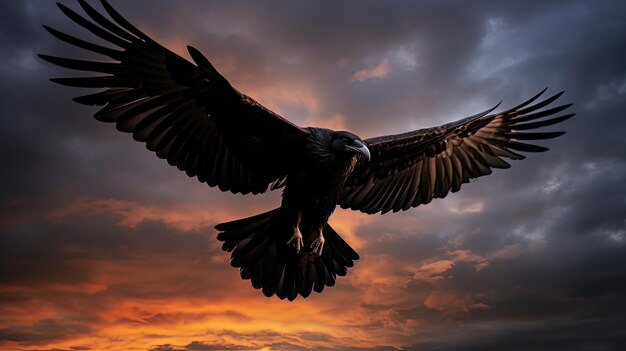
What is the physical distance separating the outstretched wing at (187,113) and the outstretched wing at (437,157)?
1209 mm

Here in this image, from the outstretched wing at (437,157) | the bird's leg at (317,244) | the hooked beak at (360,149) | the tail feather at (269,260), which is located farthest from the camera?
the outstretched wing at (437,157)

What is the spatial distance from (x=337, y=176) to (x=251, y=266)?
143cm

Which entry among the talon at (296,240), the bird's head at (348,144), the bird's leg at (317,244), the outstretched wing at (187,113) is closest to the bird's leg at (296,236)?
the talon at (296,240)

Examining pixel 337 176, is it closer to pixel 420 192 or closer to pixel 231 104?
pixel 231 104

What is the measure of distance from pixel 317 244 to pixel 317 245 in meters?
0.01

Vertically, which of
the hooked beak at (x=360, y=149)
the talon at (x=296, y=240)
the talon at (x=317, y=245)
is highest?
the hooked beak at (x=360, y=149)

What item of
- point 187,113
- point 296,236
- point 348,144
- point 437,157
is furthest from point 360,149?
point 437,157

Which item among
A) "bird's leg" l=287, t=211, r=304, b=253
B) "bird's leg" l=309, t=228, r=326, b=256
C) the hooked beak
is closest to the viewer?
the hooked beak

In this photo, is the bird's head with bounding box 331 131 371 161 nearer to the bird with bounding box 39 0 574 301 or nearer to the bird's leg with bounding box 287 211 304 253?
the bird with bounding box 39 0 574 301

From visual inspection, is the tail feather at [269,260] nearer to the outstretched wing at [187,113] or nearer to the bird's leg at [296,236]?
the bird's leg at [296,236]

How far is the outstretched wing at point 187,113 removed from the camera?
4.90 m

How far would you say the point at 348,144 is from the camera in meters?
5.24

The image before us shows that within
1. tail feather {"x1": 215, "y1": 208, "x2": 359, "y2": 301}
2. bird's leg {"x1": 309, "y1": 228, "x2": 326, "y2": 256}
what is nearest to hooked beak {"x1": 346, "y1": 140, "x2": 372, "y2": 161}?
bird's leg {"x1": 309, "y1": 228, "x2": 326, "y2": 256}

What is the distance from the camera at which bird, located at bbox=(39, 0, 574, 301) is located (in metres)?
4.97
